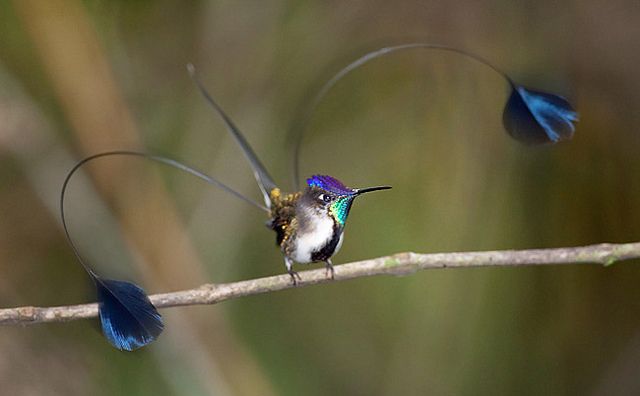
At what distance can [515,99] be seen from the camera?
54cm

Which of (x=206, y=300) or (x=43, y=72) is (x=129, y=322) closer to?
(x=206, y=300)

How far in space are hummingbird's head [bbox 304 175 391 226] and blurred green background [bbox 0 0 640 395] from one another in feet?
1.41

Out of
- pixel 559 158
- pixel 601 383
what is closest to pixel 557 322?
pixel 601 383

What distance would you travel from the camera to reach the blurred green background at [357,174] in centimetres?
97

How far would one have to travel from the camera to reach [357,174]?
3.13 ft

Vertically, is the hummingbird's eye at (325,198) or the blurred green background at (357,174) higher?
the hummingbird's eye at (325,198)

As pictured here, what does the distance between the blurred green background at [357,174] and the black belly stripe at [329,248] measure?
1.23ft

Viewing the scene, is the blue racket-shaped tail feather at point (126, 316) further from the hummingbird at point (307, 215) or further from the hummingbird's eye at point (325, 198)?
the hummingbird's eye at point (325, 198)

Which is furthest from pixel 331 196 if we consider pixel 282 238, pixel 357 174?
pixel 357 174

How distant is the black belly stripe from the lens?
54 cm

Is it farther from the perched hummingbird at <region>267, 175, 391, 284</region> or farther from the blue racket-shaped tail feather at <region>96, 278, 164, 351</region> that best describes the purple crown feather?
the blue racket-shaped tail feather at <region>96, 278, 164, 351</region>

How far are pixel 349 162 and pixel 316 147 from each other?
0.05 m

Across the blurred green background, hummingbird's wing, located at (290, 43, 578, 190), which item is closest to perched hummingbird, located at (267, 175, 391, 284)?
hummingbird's wing, located at (290, 43, 578, 190)

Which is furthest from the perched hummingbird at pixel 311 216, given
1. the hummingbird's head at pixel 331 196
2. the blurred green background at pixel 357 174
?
the blurred green background at pixel 357 174
